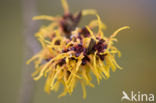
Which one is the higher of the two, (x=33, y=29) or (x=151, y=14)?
(x=151, y=14)

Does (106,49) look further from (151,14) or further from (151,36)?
(151,14)

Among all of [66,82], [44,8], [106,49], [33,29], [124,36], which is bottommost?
[66,82]

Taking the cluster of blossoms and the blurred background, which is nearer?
the cluster of blossoms

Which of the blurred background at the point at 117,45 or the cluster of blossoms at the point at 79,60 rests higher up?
the blurred background at the point at 117,45

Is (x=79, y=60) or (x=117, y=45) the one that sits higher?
(x=117, y=45)

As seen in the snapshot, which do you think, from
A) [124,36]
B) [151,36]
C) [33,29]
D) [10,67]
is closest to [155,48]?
[151,36]

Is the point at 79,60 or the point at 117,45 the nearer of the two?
the point at 79,60

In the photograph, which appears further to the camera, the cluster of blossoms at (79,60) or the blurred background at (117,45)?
the blurred background at (117,45)

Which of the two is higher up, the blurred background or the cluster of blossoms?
the blurred background
